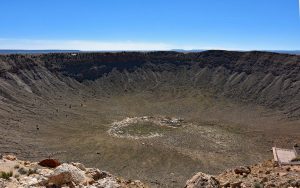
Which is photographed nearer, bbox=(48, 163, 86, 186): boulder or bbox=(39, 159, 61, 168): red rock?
bbox=(48, 163, 86, 186): boulder

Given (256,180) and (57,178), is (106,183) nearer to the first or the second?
(57,178)

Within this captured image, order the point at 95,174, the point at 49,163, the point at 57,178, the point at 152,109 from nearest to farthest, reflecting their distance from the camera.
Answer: the point at 57,178
the point at 95,174
the point at 49,163
the point at 152,109

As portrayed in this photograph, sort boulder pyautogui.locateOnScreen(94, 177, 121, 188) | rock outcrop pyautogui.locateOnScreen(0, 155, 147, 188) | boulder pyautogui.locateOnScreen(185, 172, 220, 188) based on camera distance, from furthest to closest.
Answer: boulder pyautogui.locateOnScreen(185, 172, 220, 188) < boulder pyautogui.locateOnScreen(94, 177, 121, 188) < rock outcrop pyautogui.locateOnScreen(0, 155, 147, 188)

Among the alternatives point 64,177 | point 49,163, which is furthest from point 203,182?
point 49,163

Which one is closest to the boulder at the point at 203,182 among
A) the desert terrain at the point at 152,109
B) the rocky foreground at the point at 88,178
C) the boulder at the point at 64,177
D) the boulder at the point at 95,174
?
Result: the rocky foreground at the point at 88,178

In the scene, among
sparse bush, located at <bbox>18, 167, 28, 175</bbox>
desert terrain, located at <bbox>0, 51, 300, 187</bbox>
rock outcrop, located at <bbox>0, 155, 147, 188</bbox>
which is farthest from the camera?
desert terrain, located at <bbox>0, 51, 300, 187</bbox>

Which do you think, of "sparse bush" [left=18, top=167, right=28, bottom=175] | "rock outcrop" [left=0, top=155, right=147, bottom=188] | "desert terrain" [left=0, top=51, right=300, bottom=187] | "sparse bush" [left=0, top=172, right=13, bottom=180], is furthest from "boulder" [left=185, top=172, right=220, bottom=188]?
"desert terrain" [left=0, top=51, right=300, bottom=187]

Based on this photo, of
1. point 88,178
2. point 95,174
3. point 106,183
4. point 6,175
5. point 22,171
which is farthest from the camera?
point 95,174

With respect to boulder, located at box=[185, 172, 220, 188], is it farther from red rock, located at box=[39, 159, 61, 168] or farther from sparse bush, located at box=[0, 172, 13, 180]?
sparse bush, located at box=[0, 172, 13, 180]

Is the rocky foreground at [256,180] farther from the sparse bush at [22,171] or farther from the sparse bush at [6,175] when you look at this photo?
the sparse bush at [6,175]

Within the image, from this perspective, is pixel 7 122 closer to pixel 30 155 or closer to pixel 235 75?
pixel 30 155

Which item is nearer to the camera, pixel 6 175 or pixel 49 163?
pixel 6 175
